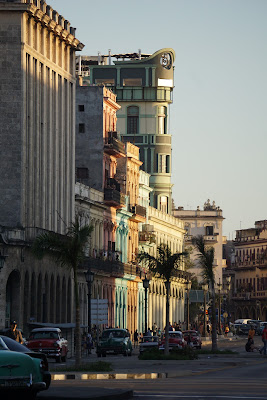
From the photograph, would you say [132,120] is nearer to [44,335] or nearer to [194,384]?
[44,335]

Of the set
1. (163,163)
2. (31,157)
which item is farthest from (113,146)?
(163,163)

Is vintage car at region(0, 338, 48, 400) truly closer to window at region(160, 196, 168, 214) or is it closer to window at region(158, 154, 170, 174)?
window at region(158, 154, 170, 174)

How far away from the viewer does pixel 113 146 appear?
101438mm

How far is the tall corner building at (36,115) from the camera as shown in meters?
74.1

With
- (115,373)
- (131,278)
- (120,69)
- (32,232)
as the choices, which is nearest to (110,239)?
(131,278)

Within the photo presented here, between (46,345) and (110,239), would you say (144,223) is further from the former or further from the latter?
(46,345)

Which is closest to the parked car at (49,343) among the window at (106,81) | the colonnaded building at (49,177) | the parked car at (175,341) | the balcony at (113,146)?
the colonnaded building at (49,177)

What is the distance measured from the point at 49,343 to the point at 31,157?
1972cm

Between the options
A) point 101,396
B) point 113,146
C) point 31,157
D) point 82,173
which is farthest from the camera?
point 113,146

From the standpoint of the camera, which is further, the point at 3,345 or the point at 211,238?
the point at 211,238

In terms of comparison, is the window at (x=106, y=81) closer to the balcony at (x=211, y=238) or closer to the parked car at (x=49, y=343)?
the balcony at (x=211, y=238)

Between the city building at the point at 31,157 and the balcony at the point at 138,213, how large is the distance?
25884mm

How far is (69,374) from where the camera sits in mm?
42188

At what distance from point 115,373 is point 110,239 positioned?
59.9 meters
